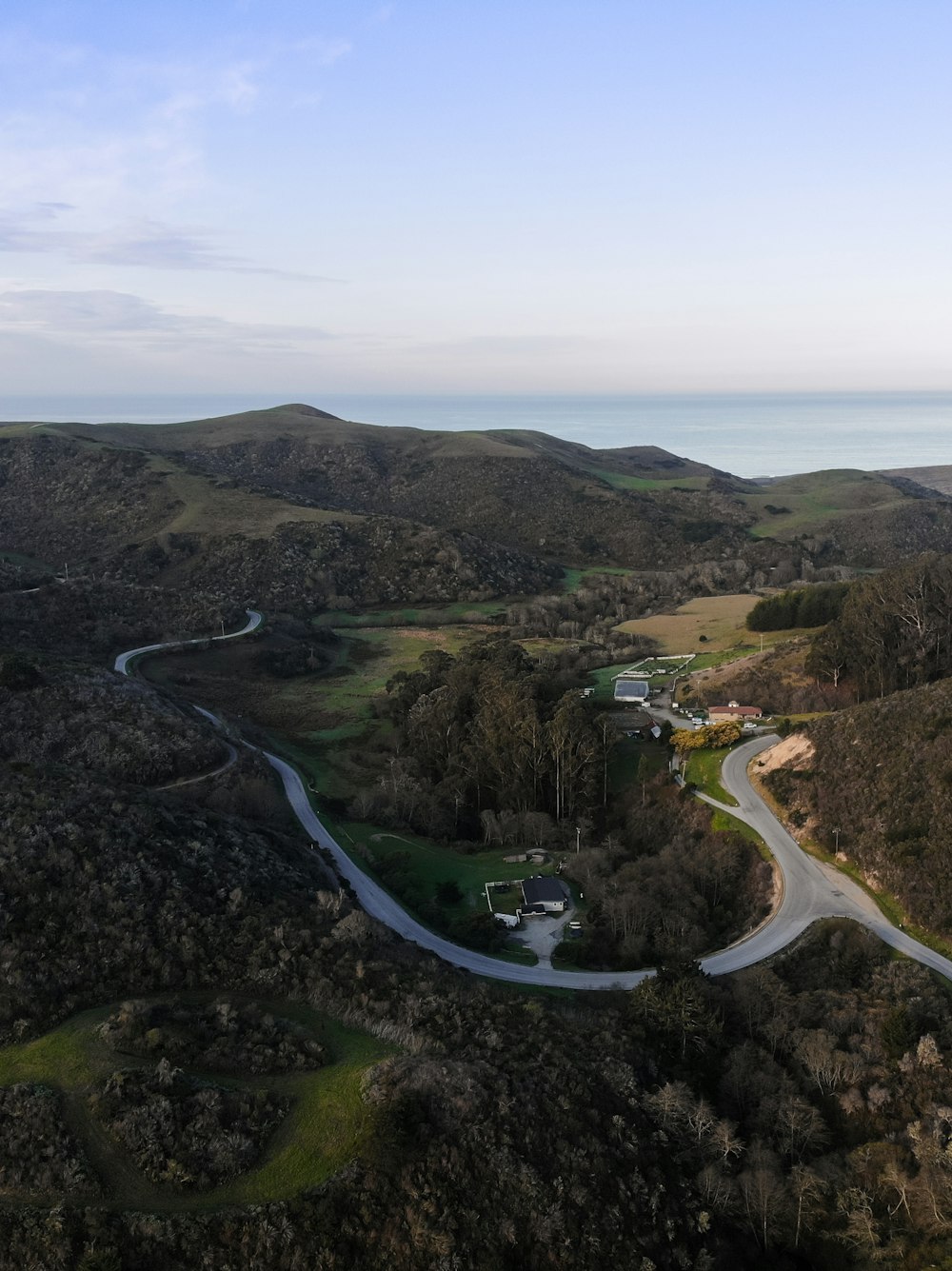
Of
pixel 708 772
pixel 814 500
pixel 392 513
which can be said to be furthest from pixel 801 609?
pixel 814 500

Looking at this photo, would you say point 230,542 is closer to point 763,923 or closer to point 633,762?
point 633,762

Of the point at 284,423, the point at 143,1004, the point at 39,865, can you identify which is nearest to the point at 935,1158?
the point at 143,1004

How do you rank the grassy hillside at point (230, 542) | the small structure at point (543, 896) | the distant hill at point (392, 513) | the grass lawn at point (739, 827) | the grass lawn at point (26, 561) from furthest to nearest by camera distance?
the distant hill at point (392, 513)
the grass lawn at point (26, 561)
the grassy hillside at point (230, 542)
the grass lawn at point (739, 827)
the small structure at point (543, 896)

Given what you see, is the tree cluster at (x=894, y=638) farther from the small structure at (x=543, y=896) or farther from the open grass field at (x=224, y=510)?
the open grass field at (x=224, y=510)

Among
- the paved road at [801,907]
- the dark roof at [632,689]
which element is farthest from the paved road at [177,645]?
the paved road at [801,907]

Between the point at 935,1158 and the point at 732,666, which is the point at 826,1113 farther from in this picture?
the point at 732,666
